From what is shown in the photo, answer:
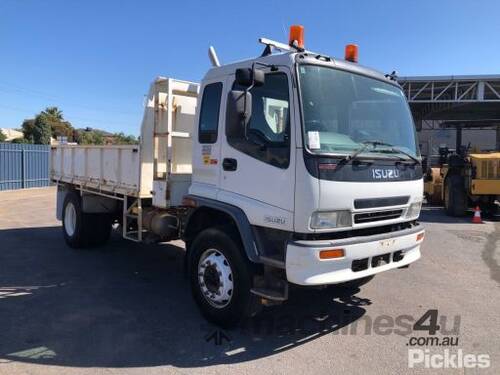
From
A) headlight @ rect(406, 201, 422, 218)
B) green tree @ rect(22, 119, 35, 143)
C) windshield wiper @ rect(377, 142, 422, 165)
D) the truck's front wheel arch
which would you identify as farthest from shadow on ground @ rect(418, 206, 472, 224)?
green tree @ rect(22, 119, 35, 143)

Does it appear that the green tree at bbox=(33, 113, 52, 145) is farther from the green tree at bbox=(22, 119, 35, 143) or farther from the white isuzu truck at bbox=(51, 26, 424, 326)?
the white isuzu truck at bbox=(51, 26, 424, 326)

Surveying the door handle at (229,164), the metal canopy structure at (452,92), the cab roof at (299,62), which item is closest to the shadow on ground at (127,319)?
the door handle at (229,164)

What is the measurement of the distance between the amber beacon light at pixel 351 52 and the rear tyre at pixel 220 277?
8.00 ft

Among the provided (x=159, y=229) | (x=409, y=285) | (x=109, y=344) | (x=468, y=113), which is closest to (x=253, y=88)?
(x=159, y=229)

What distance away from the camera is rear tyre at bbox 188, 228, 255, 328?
4.55 meters

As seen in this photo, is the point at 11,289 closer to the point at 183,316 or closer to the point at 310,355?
the point at 183,316

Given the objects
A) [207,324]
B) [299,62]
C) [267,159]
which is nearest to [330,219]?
[267,159]

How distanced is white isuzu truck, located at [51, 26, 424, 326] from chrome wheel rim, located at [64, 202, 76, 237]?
3.35 m

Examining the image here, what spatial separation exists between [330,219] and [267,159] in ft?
2.69

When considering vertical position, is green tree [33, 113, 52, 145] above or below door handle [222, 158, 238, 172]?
above

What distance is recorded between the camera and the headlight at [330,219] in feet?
13.5

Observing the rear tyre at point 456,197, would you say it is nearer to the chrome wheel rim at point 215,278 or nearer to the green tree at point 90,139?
the green tree at point 90,139

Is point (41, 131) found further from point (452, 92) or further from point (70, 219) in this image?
point (70, 219)

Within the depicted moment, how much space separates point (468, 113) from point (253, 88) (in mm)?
33982
